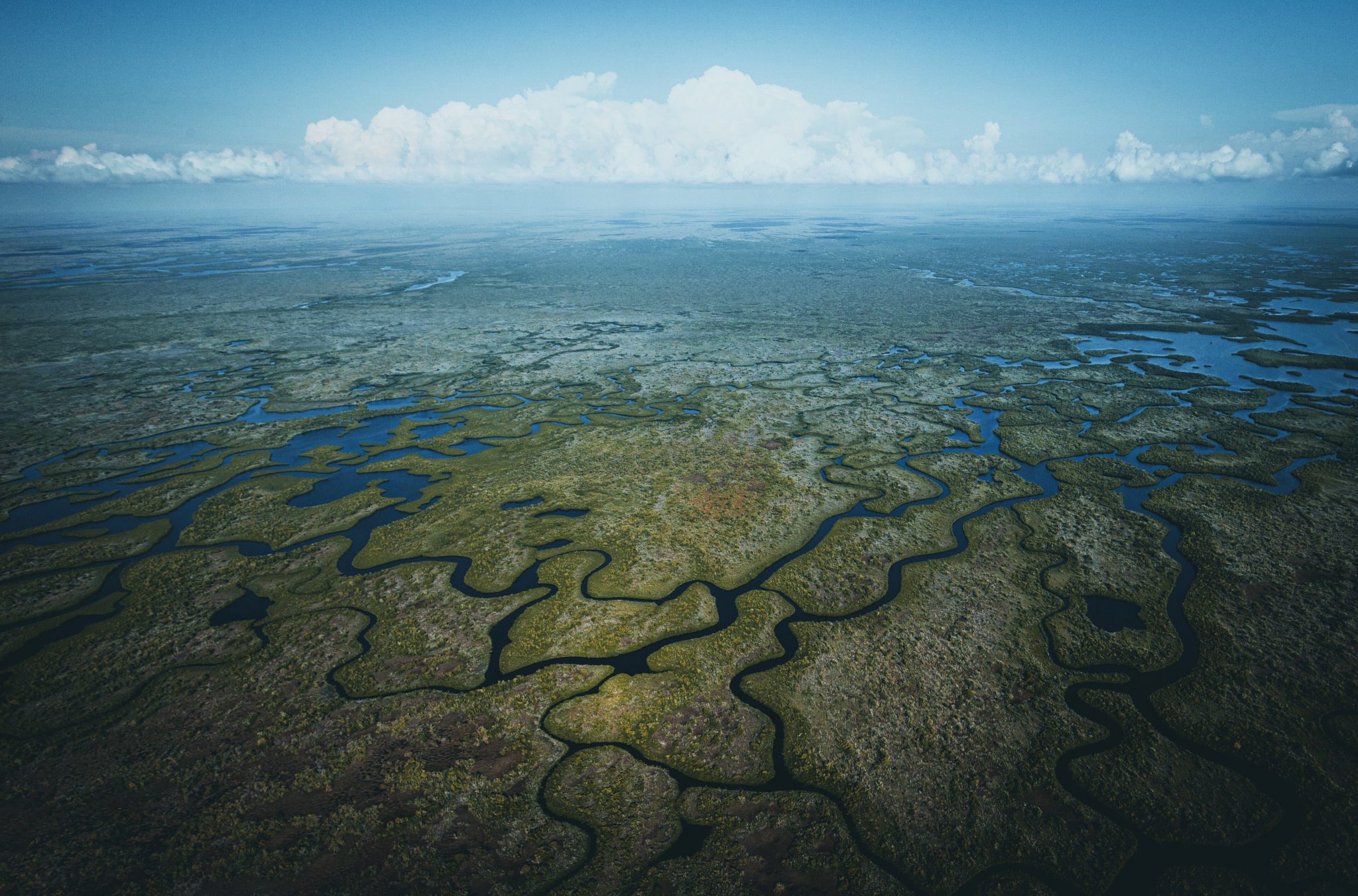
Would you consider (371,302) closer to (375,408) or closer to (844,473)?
(375,408)

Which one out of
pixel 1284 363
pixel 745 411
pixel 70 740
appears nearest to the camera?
pixel 70 740

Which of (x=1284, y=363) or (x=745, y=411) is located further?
(x=1284, y=363)

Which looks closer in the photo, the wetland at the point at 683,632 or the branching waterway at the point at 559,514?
the wetland at the point at 683,632

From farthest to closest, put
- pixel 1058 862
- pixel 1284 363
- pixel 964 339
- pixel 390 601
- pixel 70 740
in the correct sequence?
pixel 964 339 < pixel 1284 363 < pixel 390 601 < pixel 70 740 < pixel 1058 862

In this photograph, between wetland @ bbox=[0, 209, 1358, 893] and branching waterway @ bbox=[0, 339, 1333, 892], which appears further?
branching waterway @ bbox=[0, 339, 1333, 892]

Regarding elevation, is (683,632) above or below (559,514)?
below

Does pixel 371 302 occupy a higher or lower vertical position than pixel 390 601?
higher

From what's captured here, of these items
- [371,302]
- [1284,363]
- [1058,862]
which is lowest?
[1058,862]

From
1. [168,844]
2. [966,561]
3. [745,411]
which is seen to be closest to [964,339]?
[745,411]

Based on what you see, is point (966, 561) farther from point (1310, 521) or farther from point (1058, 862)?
point (1310, 521)

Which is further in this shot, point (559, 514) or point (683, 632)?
point (559, 514)
